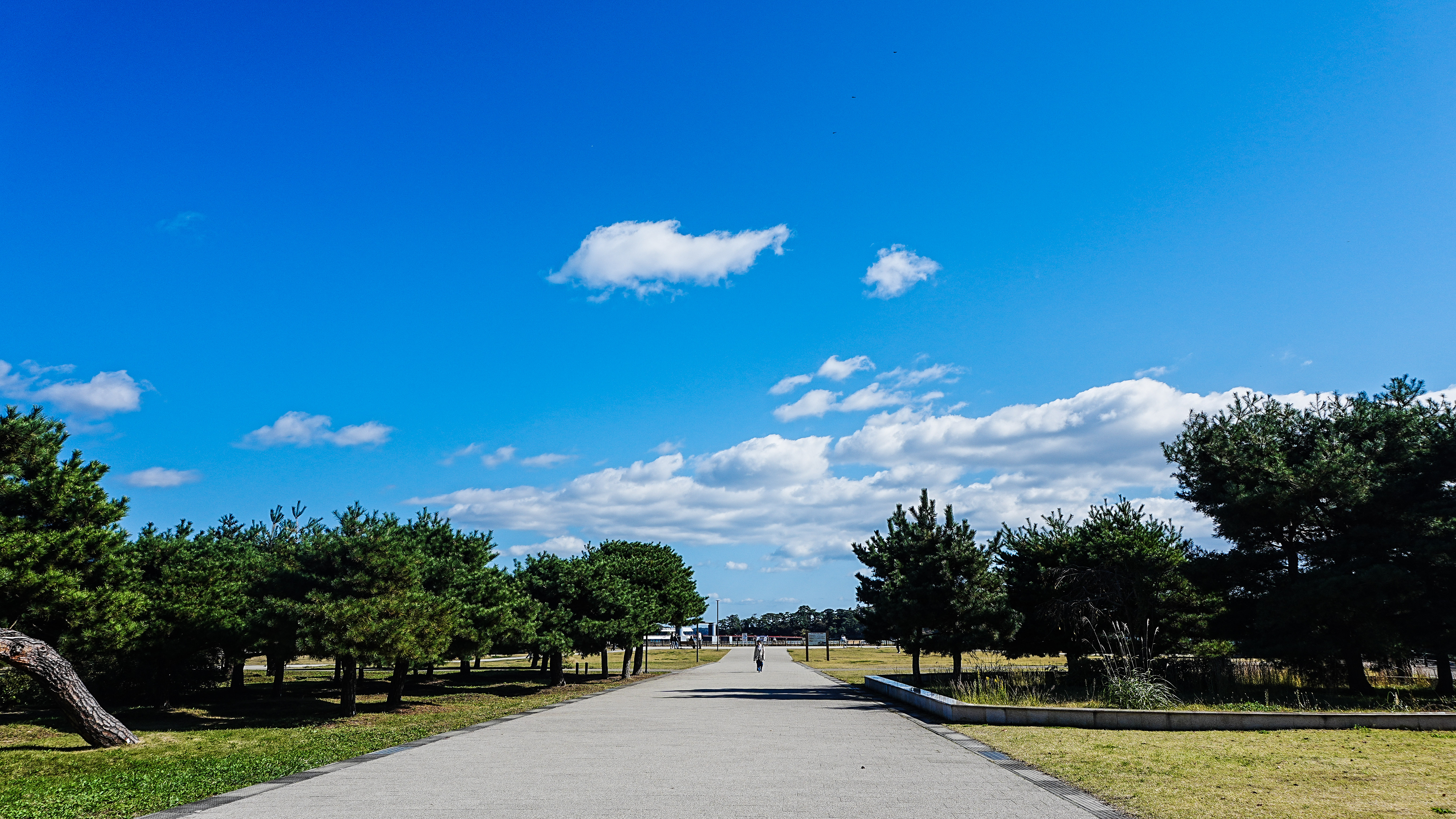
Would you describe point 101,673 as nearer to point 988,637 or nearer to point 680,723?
point 680,723

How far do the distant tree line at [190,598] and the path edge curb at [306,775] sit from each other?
2.79 m

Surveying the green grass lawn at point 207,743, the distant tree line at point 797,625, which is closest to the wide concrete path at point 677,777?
the green grass lawn at point 207,743

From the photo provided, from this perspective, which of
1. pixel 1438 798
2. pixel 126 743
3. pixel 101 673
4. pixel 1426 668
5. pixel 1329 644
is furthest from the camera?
pixel 1426 668

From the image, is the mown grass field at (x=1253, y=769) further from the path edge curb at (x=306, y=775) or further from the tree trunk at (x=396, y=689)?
the tree trunk at (x=396, y=689)

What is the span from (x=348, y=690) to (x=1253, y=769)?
18715mm

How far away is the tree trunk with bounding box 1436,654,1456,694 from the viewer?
1911 cm

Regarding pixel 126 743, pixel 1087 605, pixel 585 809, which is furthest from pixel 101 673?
pixel 1087 605

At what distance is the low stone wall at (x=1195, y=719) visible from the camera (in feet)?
46.2

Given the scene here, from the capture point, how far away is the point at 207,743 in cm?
1518

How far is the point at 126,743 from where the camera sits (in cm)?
1463

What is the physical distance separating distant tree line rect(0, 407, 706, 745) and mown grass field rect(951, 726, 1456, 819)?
13067 millimetres

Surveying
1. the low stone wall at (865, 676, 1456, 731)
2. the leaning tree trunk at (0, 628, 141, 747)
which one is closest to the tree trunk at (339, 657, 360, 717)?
the leaning tree trunk at (0, 628, 141, 747)

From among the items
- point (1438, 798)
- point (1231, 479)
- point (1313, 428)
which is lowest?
point (1438, 798)

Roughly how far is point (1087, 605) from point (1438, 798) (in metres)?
14.3
